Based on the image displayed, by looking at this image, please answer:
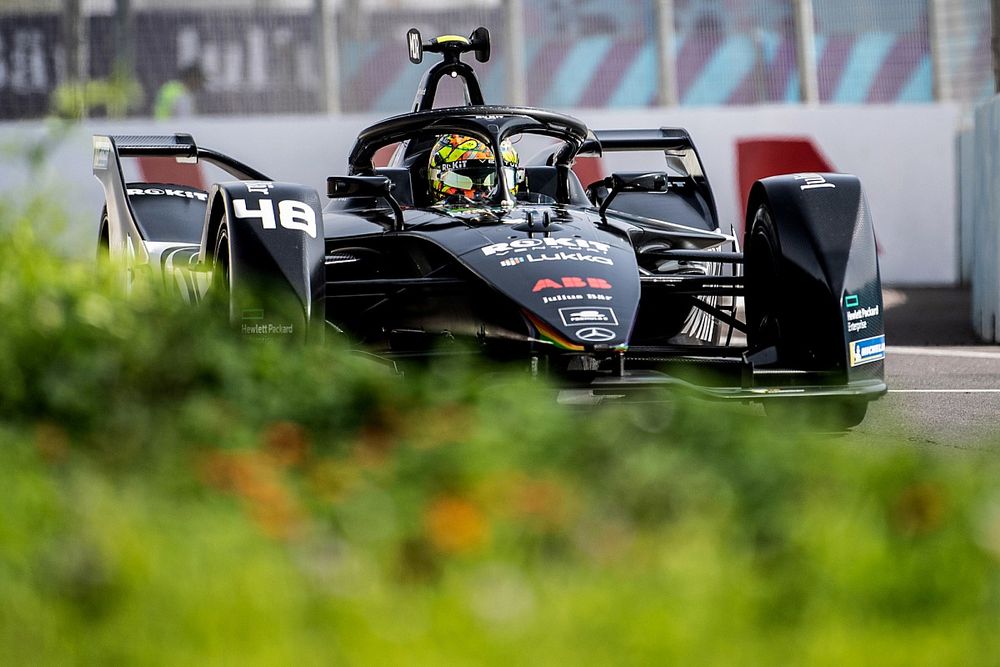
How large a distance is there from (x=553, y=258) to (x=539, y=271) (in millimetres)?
120

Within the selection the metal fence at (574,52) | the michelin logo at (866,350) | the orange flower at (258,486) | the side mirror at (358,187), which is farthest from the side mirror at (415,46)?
the metal fence at (574,52)

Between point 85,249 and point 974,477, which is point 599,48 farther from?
point 974,477

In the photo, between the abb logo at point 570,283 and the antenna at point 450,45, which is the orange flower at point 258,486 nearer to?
the abb logo at point 570,283

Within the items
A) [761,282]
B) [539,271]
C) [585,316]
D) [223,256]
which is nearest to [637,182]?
[761,282]

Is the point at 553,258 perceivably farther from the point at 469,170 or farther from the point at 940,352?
the point at 940,352

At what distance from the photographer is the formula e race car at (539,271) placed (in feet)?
18.0

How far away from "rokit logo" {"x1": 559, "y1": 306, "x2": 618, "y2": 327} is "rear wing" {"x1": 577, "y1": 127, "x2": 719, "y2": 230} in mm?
2519

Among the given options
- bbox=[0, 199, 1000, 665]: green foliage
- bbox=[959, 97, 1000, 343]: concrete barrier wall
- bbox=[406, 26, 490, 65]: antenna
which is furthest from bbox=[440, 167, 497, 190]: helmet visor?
bbox=[959, 97, 1000, 343]: concrete barrier wall

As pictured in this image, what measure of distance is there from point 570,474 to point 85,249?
2279 millimetres

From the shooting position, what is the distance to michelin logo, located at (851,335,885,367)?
5.69 metres

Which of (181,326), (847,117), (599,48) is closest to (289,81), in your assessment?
(599,48)

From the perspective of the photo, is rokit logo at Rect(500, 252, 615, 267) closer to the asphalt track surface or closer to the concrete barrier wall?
the asphalt track surface

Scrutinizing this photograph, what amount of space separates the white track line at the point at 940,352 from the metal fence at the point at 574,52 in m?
5.60

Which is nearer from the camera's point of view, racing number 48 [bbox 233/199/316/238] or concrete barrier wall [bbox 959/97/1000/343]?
racing number 48 [bbox 233/199/316/238]
